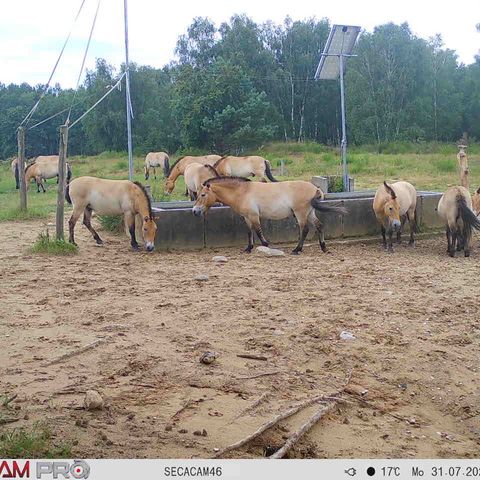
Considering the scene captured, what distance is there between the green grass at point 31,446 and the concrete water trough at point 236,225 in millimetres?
7320

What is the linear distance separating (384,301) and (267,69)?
41.7m

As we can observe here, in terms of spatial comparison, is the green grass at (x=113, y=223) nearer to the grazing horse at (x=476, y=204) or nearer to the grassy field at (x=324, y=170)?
the grassy field at (x=324, y=170)

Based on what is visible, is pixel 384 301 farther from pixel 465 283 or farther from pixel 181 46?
pixel 181 46

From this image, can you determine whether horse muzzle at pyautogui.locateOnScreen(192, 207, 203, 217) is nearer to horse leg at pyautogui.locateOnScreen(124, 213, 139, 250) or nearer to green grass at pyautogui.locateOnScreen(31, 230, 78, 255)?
horse leg at pyautogui.locateOnScreen(124, 213, 139, 250)

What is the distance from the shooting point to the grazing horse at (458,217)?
10.5 meters

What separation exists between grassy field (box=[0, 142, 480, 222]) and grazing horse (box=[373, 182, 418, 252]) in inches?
225

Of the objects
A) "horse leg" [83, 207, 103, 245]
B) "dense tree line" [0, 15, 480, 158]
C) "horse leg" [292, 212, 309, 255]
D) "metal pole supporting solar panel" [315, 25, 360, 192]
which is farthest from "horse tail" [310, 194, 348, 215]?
"dense tree line" [0, 15, 480, 158]

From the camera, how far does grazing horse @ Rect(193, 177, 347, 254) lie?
11.0 m

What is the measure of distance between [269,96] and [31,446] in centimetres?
4588

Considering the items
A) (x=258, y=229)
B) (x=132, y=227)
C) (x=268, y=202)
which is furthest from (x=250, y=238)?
(x=132, y=227)

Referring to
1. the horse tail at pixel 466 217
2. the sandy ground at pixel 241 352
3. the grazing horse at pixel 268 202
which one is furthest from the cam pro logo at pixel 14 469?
the horse tail at pixel 466 217

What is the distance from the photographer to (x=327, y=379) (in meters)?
5.26

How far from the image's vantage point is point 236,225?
38.0 feet

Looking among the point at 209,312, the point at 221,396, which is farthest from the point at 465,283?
the point at 221,396
